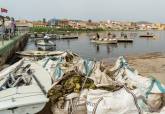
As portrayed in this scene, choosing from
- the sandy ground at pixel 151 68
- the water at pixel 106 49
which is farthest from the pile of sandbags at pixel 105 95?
the water at pixel 106 49

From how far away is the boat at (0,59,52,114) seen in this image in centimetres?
794

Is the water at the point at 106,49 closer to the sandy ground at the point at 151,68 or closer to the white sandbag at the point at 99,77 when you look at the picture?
the sandy ground at the point at 151,68

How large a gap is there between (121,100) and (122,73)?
315 cm

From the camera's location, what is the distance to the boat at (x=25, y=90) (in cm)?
794

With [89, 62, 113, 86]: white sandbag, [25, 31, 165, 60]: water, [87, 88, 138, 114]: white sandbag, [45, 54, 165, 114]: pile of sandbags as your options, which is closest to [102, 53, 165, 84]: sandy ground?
[89, 62, 113, 86]: white sandbag

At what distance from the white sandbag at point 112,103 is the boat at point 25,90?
121 cm

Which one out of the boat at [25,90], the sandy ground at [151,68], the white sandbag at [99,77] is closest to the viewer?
the boat at [25,90]

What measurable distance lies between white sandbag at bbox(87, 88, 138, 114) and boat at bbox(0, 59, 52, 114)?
1.21 meters

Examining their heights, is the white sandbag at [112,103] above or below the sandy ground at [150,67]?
above

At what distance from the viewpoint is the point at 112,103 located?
7348mm

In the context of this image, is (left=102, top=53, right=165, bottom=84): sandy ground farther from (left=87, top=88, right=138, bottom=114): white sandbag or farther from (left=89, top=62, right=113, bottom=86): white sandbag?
(left=87, top=88, right=138, bottom=114): white sandbag

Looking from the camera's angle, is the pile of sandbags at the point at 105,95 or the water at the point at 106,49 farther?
the water at the point at 106,49

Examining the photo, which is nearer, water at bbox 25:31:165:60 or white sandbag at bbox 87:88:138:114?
white sandbag at bbox 87:88:138:114

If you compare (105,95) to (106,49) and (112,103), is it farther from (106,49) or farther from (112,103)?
(106,49)
